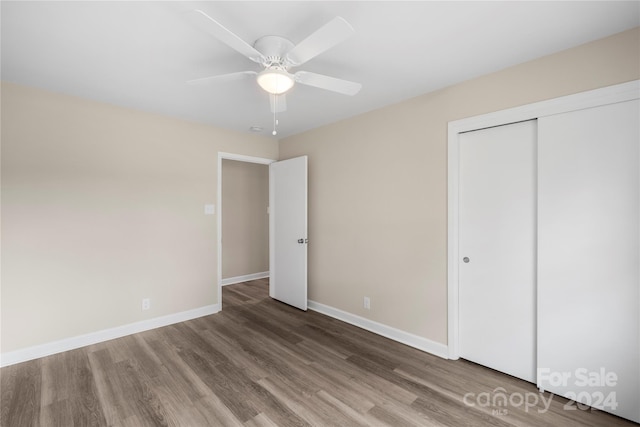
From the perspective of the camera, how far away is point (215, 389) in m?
2.11

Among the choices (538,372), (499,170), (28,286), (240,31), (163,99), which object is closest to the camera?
(240,31)

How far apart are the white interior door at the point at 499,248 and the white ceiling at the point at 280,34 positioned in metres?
0.65

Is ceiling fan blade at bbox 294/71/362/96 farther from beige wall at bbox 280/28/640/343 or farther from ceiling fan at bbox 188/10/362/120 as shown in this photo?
beige wall at bbox 280/28/640/343

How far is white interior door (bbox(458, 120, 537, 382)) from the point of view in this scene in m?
2.17

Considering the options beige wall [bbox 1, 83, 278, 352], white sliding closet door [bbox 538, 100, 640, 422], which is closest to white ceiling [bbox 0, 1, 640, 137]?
beige wall [bbox 1, 83, 278, 352]

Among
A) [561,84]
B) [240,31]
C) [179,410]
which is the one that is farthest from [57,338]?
[561,84]

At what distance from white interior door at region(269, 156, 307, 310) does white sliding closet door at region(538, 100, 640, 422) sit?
2519 mm

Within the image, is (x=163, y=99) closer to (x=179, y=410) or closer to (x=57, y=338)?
(x=57, y=338)

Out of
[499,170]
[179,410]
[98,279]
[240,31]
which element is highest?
[240,31]

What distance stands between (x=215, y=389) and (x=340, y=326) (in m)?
1.56

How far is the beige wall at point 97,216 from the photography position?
2.48 meters

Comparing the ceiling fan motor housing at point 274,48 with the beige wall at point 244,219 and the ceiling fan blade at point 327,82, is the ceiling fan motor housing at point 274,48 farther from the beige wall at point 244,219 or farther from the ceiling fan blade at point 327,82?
the beige wall at point 244,219

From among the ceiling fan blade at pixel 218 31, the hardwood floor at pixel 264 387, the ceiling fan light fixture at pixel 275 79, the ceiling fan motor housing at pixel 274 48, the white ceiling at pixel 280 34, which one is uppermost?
the white ceiling at pixel 280 34

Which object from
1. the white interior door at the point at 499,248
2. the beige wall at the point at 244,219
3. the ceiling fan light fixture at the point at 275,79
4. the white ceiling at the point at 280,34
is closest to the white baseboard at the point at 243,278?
the beige wall at the point at 244,219
